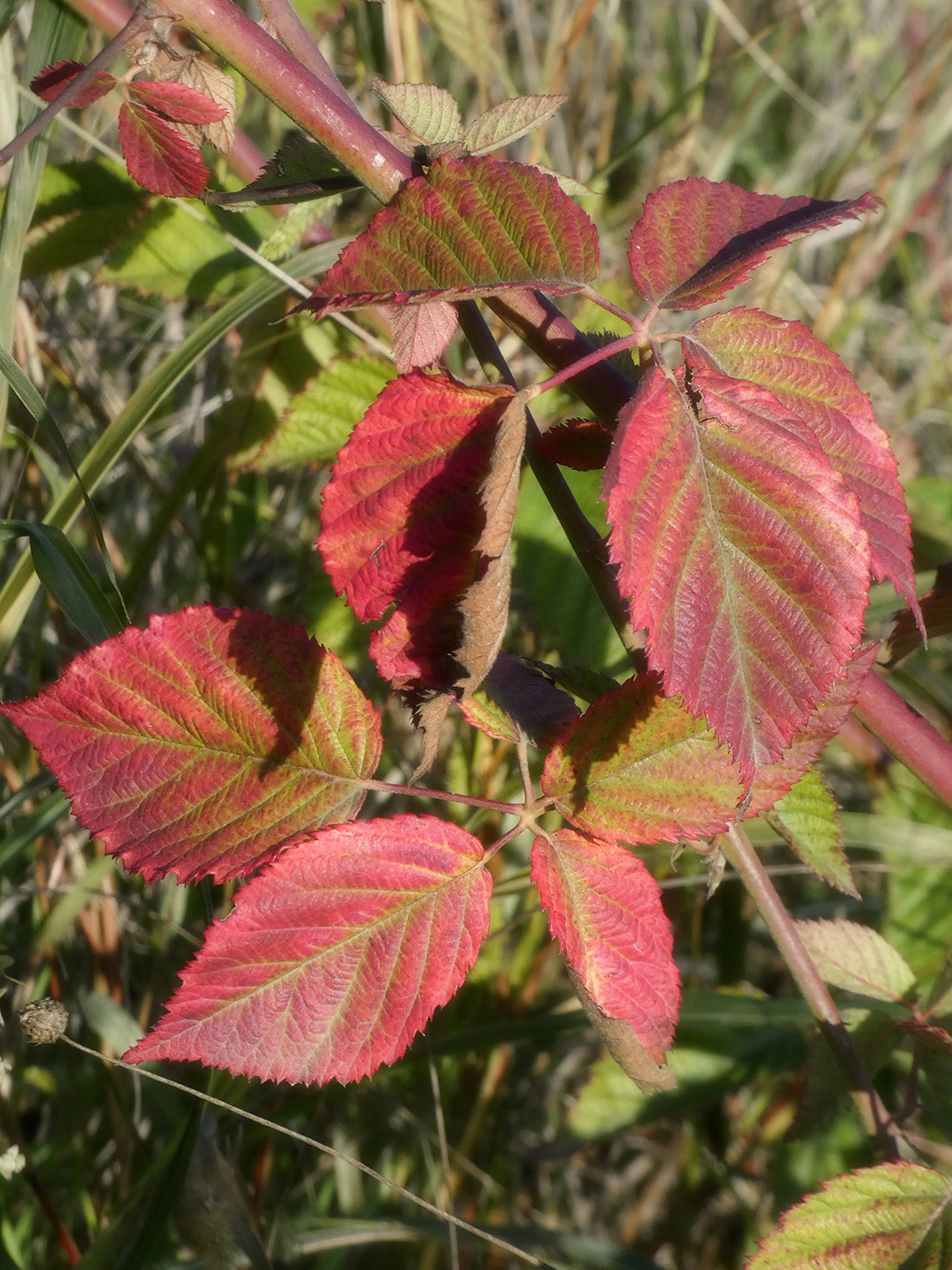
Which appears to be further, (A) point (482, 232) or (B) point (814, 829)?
(B) point (814, 829)

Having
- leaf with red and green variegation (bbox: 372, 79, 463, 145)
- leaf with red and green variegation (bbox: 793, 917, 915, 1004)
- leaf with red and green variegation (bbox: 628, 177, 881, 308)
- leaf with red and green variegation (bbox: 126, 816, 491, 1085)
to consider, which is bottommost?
leaf with red and green variegation (bbox: 793, 917, 915, 1004)

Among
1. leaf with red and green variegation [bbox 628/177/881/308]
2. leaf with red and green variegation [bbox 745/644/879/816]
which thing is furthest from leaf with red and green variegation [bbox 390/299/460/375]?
leaf with red and green variegation [bbox 745/644/879/816]

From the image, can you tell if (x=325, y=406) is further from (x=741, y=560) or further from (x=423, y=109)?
(x=741, y=560)

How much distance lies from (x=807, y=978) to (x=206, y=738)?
0.43 meters

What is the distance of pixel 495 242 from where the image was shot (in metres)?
0.55

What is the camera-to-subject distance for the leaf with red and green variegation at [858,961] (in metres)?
0.93

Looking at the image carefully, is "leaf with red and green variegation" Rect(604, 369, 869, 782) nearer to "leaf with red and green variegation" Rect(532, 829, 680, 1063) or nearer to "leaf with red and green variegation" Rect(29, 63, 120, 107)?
"leaf with red and green variegation" Rect(532, 829, 680, 1063)

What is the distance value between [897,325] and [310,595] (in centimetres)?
171

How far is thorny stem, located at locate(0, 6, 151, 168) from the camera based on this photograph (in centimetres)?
56

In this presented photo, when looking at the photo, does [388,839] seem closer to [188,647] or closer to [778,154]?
[188,647]

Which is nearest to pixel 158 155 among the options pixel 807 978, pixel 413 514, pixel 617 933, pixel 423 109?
pixel 423 109

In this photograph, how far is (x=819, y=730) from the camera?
27.4 inches

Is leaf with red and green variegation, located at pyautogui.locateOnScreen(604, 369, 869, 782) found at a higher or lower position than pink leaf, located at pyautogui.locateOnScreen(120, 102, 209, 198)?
lower

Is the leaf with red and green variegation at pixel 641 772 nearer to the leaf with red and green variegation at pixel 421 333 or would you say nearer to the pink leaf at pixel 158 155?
the leaf with red and green variegation at pixel 421 333
